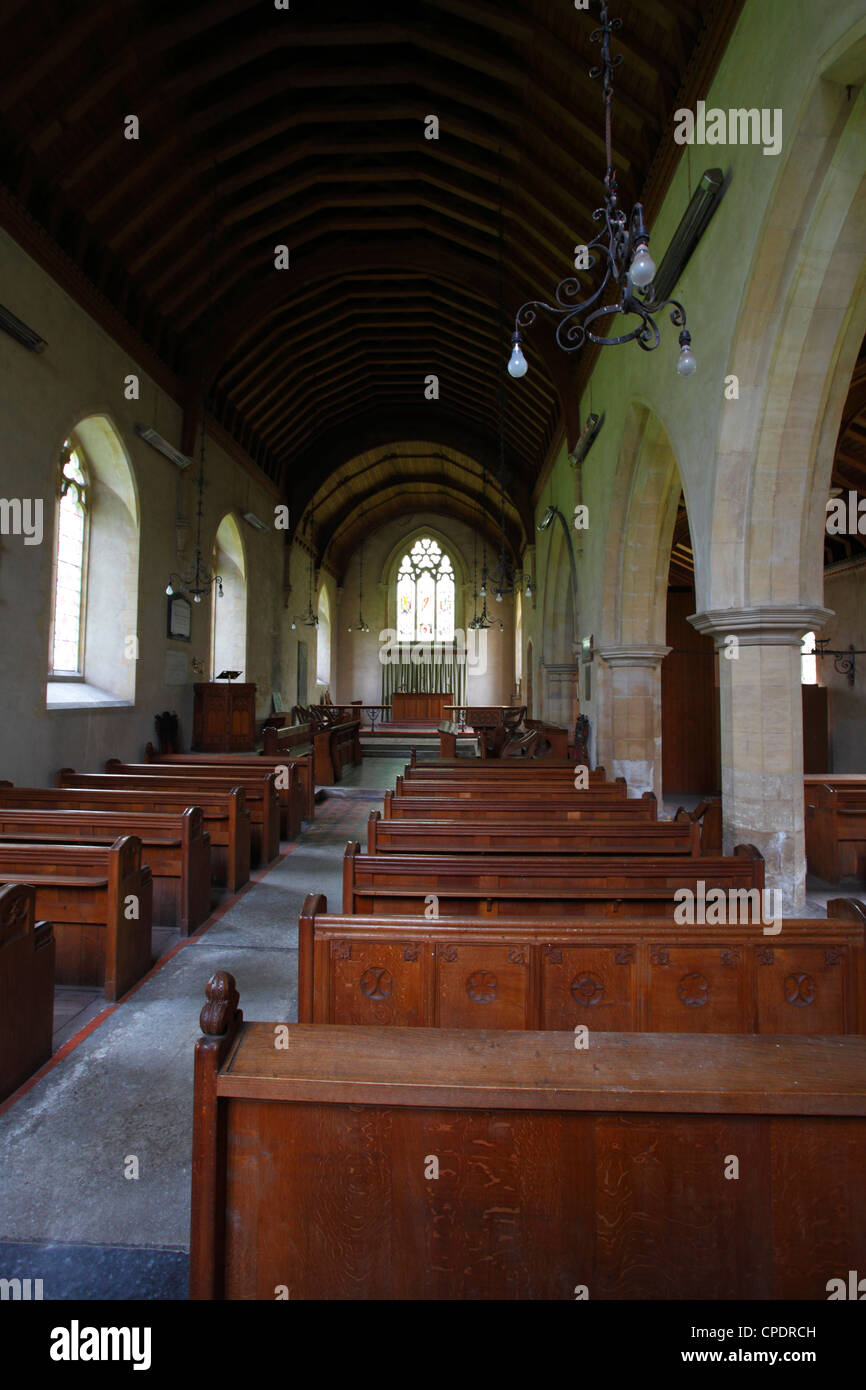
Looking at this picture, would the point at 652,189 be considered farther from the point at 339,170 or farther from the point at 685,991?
the point at 685,991

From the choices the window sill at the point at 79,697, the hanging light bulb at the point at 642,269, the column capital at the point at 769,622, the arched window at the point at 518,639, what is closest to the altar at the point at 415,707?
the arched window at the point at 518,639

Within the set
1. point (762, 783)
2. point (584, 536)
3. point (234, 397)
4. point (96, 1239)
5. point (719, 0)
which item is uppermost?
point (234, 397)

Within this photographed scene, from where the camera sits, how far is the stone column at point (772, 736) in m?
4.41

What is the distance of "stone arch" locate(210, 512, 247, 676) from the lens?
11859 millimetres

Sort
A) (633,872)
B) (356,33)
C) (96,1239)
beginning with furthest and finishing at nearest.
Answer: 1. (356,33)
2. (633,872)
3. (96,1239)

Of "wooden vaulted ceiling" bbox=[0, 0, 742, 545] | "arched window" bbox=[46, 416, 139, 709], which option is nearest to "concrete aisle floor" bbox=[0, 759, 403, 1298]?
"arched window" bbox=[46, 416, 139, 709]

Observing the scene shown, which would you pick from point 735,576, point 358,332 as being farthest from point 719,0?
point 358,332

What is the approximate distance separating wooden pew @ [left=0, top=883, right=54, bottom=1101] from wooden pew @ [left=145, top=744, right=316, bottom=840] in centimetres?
386

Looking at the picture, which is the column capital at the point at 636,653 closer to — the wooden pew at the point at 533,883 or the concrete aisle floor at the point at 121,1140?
the wooden pew at the point at 533,883

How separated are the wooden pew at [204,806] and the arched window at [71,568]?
2.89 m

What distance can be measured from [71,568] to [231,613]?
421 centimetres

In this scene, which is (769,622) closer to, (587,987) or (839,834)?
(839,834)

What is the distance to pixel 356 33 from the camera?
5.79 meters

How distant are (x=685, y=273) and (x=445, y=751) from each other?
7.50m
